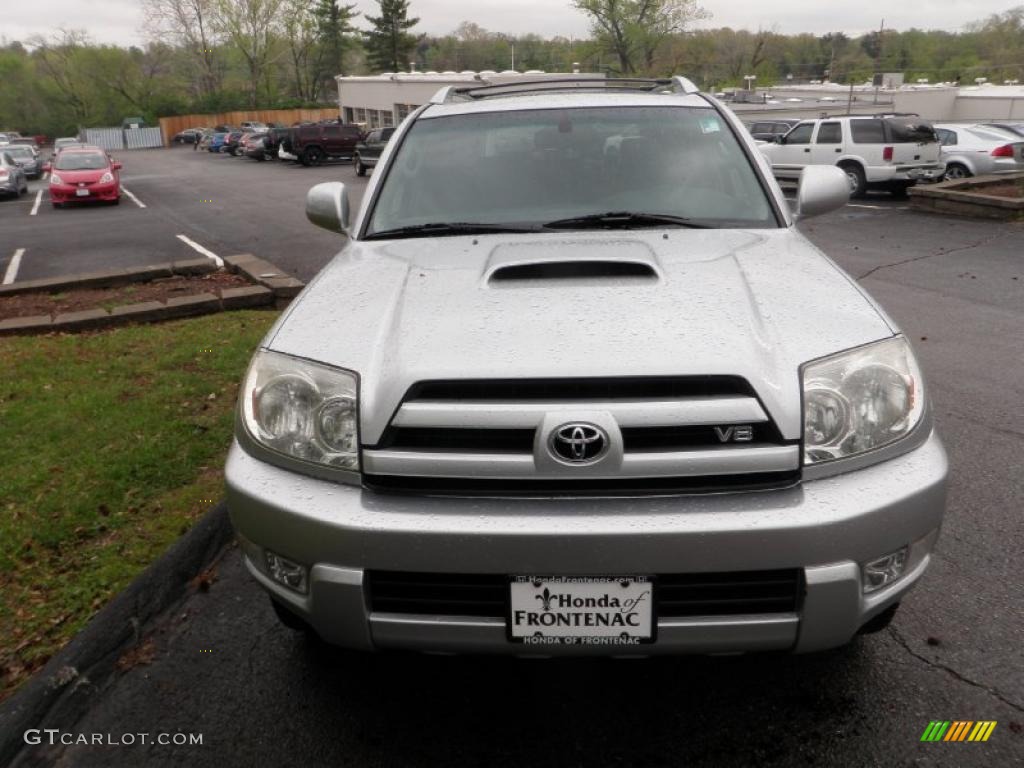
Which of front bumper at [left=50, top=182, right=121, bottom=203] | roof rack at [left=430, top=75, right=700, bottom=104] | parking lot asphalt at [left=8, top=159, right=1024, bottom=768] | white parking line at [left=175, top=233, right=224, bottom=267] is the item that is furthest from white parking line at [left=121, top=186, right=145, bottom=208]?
parking lot asphalt at [left=8, top=159, right=1024, bottom=768]

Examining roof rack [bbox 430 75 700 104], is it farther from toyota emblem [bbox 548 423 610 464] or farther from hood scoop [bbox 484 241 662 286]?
toyota emblem [bbox 548 423 610 464]

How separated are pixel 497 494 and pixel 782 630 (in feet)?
2.49

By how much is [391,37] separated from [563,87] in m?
77.1

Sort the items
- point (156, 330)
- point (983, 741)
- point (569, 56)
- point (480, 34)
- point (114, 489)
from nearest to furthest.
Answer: point (983, 741) < point (114, 489) < point (156, 330) < point (569, 56) < point (480, 34)

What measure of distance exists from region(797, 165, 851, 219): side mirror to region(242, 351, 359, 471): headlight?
228 centimetres

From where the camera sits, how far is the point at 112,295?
8.19 m

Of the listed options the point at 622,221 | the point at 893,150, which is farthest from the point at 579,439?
the point at 893,150

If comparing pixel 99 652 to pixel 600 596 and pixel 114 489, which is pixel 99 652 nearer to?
pixel 114 489

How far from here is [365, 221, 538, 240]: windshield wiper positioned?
3113 mm

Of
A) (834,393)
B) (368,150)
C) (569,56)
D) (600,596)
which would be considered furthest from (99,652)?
(569,56)

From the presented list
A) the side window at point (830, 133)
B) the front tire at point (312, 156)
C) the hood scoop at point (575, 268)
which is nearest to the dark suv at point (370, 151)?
the front tire at point (312, 156)

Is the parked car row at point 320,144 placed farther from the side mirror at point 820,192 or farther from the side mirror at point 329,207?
the side mirror at point 820,192

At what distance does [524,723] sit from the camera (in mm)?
2461

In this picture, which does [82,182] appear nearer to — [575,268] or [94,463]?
[94,463]
